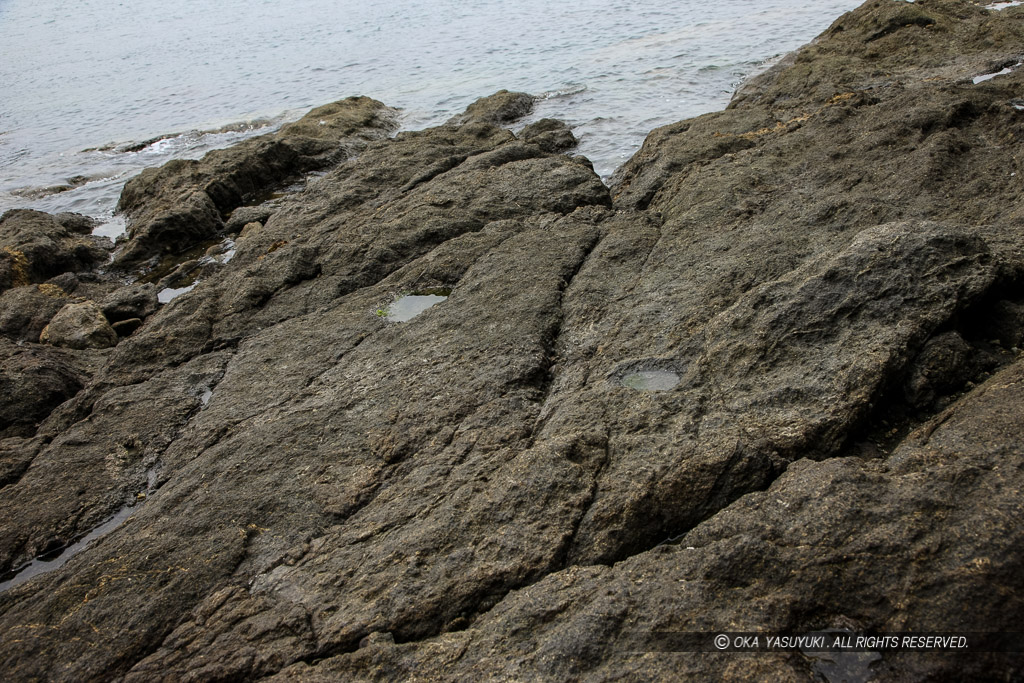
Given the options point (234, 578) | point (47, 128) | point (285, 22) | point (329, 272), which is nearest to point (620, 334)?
point (234, 578)

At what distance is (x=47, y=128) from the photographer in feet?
89.2

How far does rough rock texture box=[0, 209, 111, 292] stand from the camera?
12.2 meters

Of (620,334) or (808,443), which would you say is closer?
(808,443)

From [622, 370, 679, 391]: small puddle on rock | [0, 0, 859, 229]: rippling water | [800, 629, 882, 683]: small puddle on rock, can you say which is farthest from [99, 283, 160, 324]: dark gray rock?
[800, 629, 882, 683]: small puddle on rock

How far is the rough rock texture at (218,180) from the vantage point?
1338 cm

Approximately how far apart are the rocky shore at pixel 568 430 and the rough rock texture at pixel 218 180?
10.2 ft

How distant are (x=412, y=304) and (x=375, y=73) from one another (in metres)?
22.9

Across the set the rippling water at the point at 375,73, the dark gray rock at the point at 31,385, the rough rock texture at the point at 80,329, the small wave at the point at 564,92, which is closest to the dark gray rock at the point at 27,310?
the rough rock texture at the point at 80,329

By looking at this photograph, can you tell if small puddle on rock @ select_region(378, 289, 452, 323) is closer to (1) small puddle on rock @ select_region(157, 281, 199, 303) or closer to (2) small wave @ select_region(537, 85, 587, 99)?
(1) small puddle on rock @ select_region(157, 281, 199, 303)

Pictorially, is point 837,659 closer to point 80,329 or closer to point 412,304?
point 412,304

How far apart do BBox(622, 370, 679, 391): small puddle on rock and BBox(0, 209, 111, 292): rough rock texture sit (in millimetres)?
11335

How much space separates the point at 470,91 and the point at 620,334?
18911 mm

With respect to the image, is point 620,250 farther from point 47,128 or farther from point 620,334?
point 47,128

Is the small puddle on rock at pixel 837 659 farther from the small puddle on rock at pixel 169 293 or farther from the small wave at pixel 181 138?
the small wave at pixel 181 138
